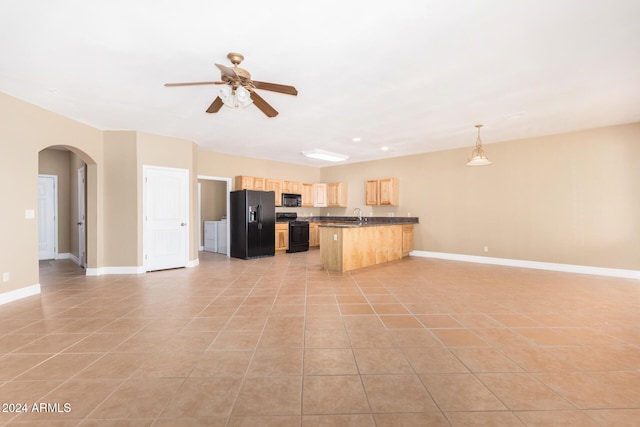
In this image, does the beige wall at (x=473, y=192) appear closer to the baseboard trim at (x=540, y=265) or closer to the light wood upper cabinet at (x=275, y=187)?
the baseboard trim at (x=540, y=265)

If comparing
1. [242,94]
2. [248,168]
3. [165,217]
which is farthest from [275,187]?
[242,94]

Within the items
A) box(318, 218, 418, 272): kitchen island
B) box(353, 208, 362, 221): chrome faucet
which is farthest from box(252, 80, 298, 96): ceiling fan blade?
box(353, 208, 362, 221): chrome faucet

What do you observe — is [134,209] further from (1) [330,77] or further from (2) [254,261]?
(1) [330,77]

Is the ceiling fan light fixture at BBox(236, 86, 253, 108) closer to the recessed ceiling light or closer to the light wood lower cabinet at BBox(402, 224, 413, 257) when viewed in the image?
the recessed ceiling light

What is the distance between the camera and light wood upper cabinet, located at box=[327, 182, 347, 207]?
8992 mm

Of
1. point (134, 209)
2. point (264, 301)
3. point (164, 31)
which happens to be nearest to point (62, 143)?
point (134, 209)

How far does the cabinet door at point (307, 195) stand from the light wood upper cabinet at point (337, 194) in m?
0.62

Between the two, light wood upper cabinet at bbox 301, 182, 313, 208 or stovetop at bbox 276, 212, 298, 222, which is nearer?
stovetop at bbox 276, 212, 298, 222

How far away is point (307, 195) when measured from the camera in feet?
30.0

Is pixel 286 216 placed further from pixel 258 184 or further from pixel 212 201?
pixel 212 201

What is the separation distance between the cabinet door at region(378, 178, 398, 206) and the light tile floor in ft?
12.4

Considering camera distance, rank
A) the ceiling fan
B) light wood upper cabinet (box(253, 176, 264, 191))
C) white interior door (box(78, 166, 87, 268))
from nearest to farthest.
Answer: the ceiling fan
white interior door (box(78, 166, 87, 268))
light wood upper cabinet (box(253, 176, 264, 191))

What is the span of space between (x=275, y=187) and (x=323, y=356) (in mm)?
6419

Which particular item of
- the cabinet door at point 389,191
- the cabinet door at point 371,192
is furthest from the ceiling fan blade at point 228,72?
the cabinet door at point 371,192
